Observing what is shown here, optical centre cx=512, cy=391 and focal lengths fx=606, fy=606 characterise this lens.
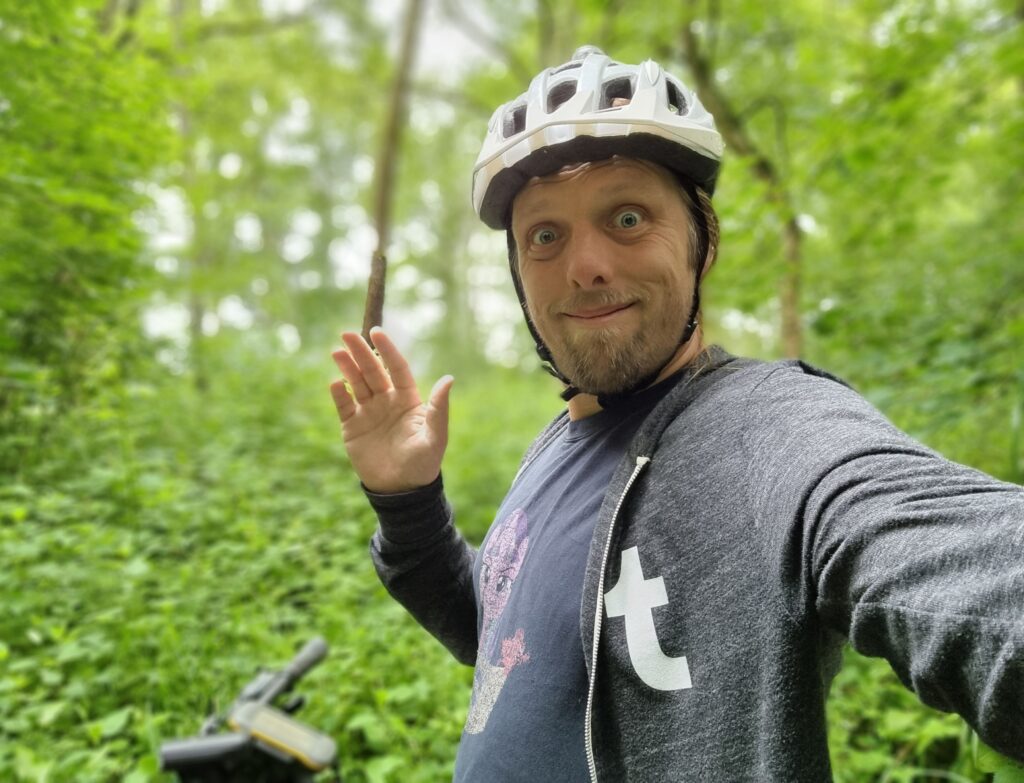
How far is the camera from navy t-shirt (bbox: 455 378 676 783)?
42.2 inches

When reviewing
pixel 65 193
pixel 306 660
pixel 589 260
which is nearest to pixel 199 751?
pixel 306 660

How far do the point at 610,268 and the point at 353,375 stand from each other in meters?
0.75

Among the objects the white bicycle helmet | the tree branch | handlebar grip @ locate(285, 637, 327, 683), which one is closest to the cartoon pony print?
the white bicycle helmet

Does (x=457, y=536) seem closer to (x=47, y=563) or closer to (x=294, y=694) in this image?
(x=294, y=694)

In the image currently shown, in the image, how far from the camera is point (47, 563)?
3439 millimetres

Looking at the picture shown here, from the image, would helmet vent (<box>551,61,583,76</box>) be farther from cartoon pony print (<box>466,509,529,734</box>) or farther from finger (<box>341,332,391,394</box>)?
cartoon pony print (<box>466,509,529,734</box>)

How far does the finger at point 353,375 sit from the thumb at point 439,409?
0.18 meters

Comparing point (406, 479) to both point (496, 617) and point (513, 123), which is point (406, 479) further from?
point (513, 123)

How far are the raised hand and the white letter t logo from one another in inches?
31.3

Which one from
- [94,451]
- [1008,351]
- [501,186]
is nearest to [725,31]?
[1008,351]

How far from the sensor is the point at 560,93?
1.68 metres

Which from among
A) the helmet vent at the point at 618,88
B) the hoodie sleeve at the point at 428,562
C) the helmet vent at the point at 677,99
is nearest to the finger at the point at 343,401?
the hoodie sleeve at the point at 428,562

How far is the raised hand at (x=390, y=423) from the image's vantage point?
1659 mm

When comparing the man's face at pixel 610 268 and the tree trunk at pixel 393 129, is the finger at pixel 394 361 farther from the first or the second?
the tree trunk at pixel 393 129
